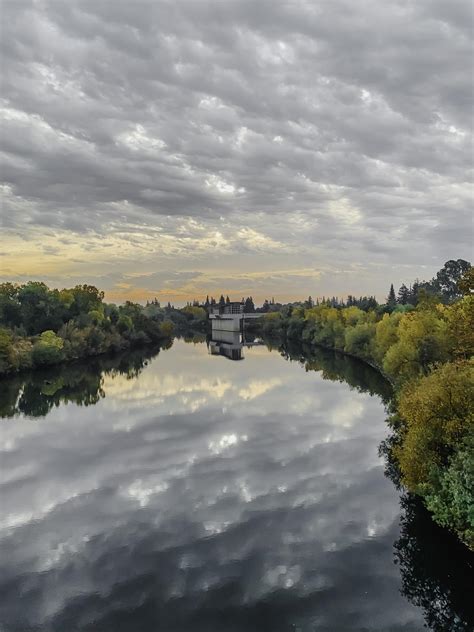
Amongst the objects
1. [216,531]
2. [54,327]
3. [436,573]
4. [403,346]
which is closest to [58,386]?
[54,327]

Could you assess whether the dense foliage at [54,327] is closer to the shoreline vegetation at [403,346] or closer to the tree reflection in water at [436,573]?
the shoreline vegetation at [403,346]

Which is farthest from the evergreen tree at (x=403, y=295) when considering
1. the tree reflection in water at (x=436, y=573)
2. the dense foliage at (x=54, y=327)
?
the tree reflection in water at (x=436, y=573)

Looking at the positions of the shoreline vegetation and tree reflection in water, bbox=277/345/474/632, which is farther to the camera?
the shoreline vegetation

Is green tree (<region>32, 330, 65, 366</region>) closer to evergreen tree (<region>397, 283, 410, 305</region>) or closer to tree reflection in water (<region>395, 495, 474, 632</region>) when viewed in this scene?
tree reflection in water (<region>395, 495, 474, 632</region>)

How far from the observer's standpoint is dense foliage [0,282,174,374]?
3457 inches

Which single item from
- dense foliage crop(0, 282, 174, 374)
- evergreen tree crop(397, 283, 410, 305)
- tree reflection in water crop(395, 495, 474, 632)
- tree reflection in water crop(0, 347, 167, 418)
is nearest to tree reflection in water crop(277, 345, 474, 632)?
tree reflection in water crop(395, 495, 474, 632)

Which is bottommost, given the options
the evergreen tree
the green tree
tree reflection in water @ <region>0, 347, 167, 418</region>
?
tree reflection in water @ <region>0, 347, 167, 418</region>

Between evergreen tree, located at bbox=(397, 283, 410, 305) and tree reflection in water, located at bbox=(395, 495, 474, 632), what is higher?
evergreen tree, located at bbox=(397, 283, 410, 305)

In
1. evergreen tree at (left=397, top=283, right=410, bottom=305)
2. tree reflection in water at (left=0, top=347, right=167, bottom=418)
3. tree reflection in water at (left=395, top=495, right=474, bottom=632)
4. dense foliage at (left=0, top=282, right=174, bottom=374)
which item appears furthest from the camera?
evergreen tree at (left=397, top=283, right=410, bottom=305)

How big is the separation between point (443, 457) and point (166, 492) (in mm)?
18012

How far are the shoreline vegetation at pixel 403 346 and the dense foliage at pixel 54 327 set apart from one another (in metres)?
0.22

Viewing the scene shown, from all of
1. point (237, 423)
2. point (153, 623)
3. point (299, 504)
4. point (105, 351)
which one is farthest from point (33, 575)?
point (105, 351)

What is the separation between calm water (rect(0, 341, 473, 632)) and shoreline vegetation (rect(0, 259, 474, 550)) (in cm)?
335

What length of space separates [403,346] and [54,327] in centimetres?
8049
